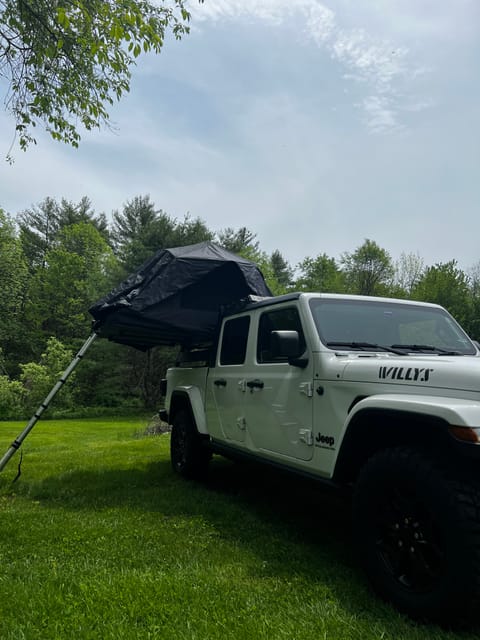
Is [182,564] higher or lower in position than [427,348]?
lower

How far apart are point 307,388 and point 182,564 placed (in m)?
1.58

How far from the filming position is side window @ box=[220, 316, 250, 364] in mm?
4977

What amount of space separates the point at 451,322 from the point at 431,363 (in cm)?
168

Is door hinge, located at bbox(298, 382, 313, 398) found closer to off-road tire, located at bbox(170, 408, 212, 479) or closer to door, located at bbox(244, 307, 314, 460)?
door, located at bbox(244, 307, 314, 460)

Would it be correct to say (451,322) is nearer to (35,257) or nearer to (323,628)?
(323,628)

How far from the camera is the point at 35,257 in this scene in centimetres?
4069

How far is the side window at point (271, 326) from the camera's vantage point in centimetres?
413

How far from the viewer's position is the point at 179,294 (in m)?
5.75

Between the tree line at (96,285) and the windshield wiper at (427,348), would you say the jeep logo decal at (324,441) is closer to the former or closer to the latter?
the windshield wiper at (427,348)

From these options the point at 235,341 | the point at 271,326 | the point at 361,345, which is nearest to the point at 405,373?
the point at 361,345

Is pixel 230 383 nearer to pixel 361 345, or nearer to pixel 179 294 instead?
pixel 179 294

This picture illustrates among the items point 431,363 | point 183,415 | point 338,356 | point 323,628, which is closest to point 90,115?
point 183,415

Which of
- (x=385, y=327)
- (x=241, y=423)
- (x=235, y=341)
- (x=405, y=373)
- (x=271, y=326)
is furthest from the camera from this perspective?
(x=235, y=341)

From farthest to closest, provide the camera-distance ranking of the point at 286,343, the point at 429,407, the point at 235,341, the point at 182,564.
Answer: the point at 235,341, the point at 286,343, the point at 182,564, the point at 429,407
